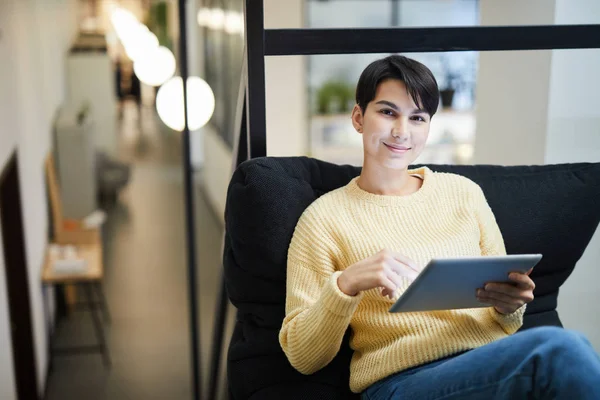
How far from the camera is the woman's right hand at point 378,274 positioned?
64.2 inches

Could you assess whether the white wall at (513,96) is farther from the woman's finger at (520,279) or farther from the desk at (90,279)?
the desk at (90,279)

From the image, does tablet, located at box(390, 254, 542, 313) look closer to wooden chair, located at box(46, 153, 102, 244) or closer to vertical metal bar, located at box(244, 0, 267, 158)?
vertical metal bar, located at box(244, 0, 267, 158)

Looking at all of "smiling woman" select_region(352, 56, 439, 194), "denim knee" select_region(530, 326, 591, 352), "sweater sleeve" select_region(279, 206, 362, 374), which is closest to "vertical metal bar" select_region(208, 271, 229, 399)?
"sweater sleeve" select_region(279, 206, 362, 374)

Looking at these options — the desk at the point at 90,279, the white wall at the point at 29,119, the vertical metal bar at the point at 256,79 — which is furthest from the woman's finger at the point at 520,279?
the desk at the point at 90,279

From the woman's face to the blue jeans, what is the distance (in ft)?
1.57

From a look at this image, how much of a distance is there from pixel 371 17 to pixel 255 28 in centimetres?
581

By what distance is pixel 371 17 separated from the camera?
25.5 ft

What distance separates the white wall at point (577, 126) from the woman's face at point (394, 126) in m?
0.97

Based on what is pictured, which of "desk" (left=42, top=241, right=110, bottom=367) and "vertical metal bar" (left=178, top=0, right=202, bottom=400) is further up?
"vertical metal bar" (left=178, top=0, right=202, bottom=400)

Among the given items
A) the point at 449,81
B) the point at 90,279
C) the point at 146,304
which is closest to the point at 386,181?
the point at 90,279

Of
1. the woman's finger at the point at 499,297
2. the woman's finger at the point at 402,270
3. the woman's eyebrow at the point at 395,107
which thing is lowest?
the woman's finger at the point at 499,297

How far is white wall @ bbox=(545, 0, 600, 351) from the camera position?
2623mm

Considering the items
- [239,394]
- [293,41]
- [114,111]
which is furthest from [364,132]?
[114,111]

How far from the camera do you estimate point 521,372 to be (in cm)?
158
